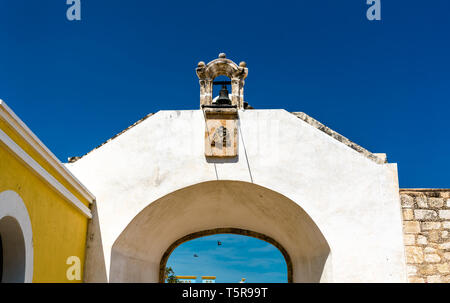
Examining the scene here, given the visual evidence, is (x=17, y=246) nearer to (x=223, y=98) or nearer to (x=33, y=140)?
(x=33, y=140)

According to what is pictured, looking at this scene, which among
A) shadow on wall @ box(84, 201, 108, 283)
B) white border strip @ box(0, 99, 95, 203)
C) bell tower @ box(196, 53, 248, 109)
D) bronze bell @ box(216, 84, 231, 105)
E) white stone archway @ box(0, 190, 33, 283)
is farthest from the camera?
bell tower @ box(196, 53, 248, 109)

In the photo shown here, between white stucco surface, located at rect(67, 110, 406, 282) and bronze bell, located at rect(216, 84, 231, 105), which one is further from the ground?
bronze bell, located at rect(216, 84, 231, 105)

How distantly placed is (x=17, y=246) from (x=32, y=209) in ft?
1.33

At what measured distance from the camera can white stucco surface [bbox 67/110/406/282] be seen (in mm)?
6539

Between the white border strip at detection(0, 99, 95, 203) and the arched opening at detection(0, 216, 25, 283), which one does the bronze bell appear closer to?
the white border strip at detection(0, 99, 95, 203)

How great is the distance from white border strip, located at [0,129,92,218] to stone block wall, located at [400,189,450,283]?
15.1 feet

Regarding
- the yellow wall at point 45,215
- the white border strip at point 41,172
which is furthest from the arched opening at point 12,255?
the white border strip at point 41,172

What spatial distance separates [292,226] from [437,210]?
2.27 meters

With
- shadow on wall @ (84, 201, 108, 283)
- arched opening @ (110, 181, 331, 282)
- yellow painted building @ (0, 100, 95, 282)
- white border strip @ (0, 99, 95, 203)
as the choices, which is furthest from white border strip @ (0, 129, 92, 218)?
arched opening @ (110, 181, 331, 282)

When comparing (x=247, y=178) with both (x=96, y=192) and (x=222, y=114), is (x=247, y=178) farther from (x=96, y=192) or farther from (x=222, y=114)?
(x=96, y=192)

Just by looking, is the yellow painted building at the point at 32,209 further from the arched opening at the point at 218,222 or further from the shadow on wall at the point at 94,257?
the arched opening at the point at 218,222

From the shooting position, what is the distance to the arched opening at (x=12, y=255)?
4.70 meters

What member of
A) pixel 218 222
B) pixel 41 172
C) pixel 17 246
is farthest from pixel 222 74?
pixel 17 246
